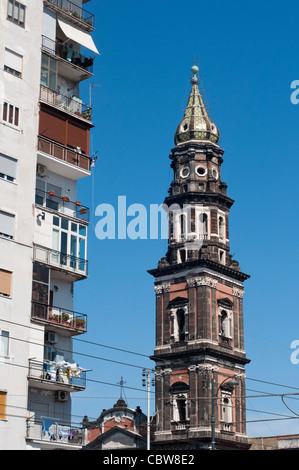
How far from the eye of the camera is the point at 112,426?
91.6m

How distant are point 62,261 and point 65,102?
319 inches

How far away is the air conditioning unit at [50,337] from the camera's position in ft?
127

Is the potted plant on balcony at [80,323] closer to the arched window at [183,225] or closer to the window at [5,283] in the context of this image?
the window at [5,283]

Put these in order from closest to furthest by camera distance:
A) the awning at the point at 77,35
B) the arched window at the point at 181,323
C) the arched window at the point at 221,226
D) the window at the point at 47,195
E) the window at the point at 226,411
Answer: the window at the point at 47,195
the awning at the point at 77,35
the window at the point at 226,411
the arched window at the point at 181,323
the arched window at the point at 221,226

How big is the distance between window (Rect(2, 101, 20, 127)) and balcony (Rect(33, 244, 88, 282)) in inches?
210

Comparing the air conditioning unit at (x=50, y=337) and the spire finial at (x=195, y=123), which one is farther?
the spire finial at (x=195, y=123)

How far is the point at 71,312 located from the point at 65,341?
51.9 inches

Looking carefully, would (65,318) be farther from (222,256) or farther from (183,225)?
(183,225)

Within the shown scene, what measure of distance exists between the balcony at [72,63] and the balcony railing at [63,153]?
4505 mm

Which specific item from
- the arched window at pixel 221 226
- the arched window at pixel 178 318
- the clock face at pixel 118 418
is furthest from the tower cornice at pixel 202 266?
the clock face at pixel 118 418

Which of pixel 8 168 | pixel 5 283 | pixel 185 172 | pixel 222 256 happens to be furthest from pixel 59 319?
pixel 185 172
